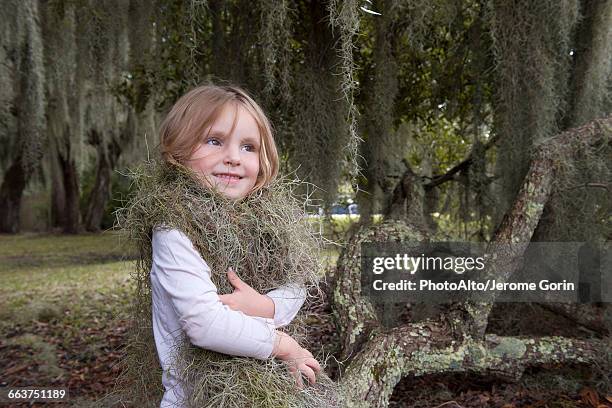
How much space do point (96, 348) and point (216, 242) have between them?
2.76 meters

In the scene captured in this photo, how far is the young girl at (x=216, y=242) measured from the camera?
0.99 m

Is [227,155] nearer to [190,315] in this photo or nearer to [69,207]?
[190,315]

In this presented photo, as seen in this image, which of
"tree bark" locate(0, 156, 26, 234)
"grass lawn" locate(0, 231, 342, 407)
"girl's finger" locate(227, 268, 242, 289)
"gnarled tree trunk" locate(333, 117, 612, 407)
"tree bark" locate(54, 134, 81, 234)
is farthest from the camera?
"tree bark" locate(54, 134, 81, 234)

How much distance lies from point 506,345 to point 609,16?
1.72 m

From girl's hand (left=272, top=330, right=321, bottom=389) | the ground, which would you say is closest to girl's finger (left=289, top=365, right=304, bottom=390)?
girl's hand (left=272, top=330, right=321, bottom=389)

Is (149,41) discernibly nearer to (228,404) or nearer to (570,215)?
(228,404)

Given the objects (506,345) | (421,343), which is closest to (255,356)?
(421,343)

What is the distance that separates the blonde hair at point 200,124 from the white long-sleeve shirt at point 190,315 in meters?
0.19

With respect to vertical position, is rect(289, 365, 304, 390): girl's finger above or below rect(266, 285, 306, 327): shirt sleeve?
below

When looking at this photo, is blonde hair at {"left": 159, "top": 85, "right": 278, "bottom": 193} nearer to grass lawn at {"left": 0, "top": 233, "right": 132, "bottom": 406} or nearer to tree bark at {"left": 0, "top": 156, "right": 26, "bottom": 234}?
grass lawn at {"left": 0, "top": 233, "right": 132, "bottom": 406}

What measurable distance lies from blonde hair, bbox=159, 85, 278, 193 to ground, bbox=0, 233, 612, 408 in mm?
295

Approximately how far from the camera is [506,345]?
7.04ft

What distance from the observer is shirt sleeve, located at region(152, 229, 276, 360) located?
0.96 metres

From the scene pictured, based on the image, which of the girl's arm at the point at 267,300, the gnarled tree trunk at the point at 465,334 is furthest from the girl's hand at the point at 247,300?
the gnarled tree trunk at the point at 465,334
